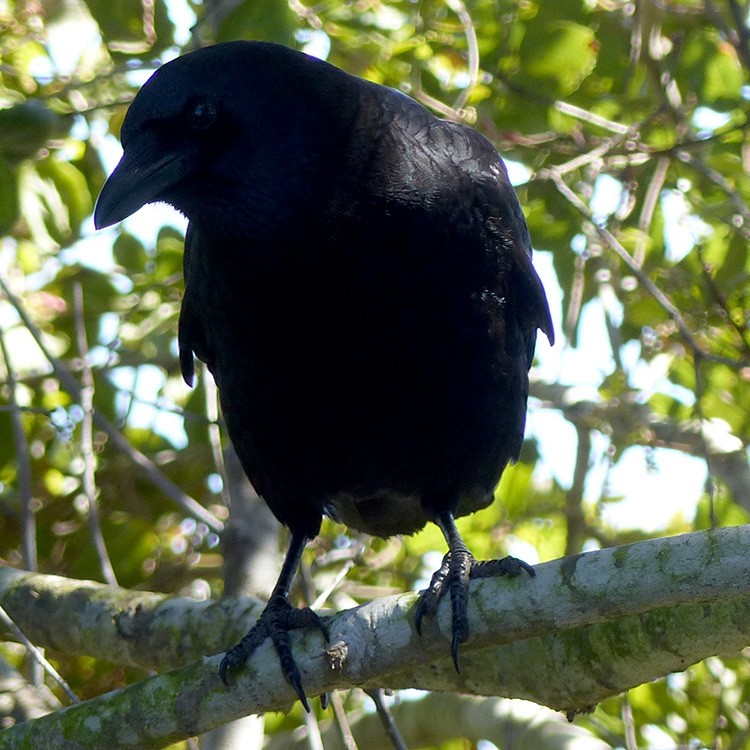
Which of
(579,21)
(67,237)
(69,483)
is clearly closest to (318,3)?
(579,21)

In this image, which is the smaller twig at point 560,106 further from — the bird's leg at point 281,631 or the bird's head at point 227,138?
the bird's leg at point 281,631

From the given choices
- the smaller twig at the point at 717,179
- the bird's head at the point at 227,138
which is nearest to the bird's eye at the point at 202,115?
the bird's head at the point at 227,138

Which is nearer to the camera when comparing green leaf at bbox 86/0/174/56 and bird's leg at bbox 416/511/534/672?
bird's leg at bbox 416/511/534/672

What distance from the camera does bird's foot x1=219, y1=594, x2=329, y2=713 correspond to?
2893 mm

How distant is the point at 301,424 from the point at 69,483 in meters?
2.03

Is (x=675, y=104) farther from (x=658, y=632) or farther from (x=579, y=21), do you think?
(x=658, y=632)

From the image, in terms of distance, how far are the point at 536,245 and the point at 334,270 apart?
67.2 inches

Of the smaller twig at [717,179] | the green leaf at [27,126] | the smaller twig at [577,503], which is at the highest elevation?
the green leaf at [27,126]

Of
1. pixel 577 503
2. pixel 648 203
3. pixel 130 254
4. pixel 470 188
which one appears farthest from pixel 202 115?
pixel 577 503

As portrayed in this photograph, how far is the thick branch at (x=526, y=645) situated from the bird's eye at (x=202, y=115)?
4.22 ft

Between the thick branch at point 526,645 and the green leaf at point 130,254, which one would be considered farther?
the green leaf at point 130,254

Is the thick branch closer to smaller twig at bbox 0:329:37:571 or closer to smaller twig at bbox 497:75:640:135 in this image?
smaller twig at bbox 0:329:37:571

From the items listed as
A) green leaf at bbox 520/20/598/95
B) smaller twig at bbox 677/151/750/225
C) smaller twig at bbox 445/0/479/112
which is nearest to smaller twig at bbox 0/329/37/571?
smaller twig at bbox 445/0/479/112

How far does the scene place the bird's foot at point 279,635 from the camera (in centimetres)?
289
